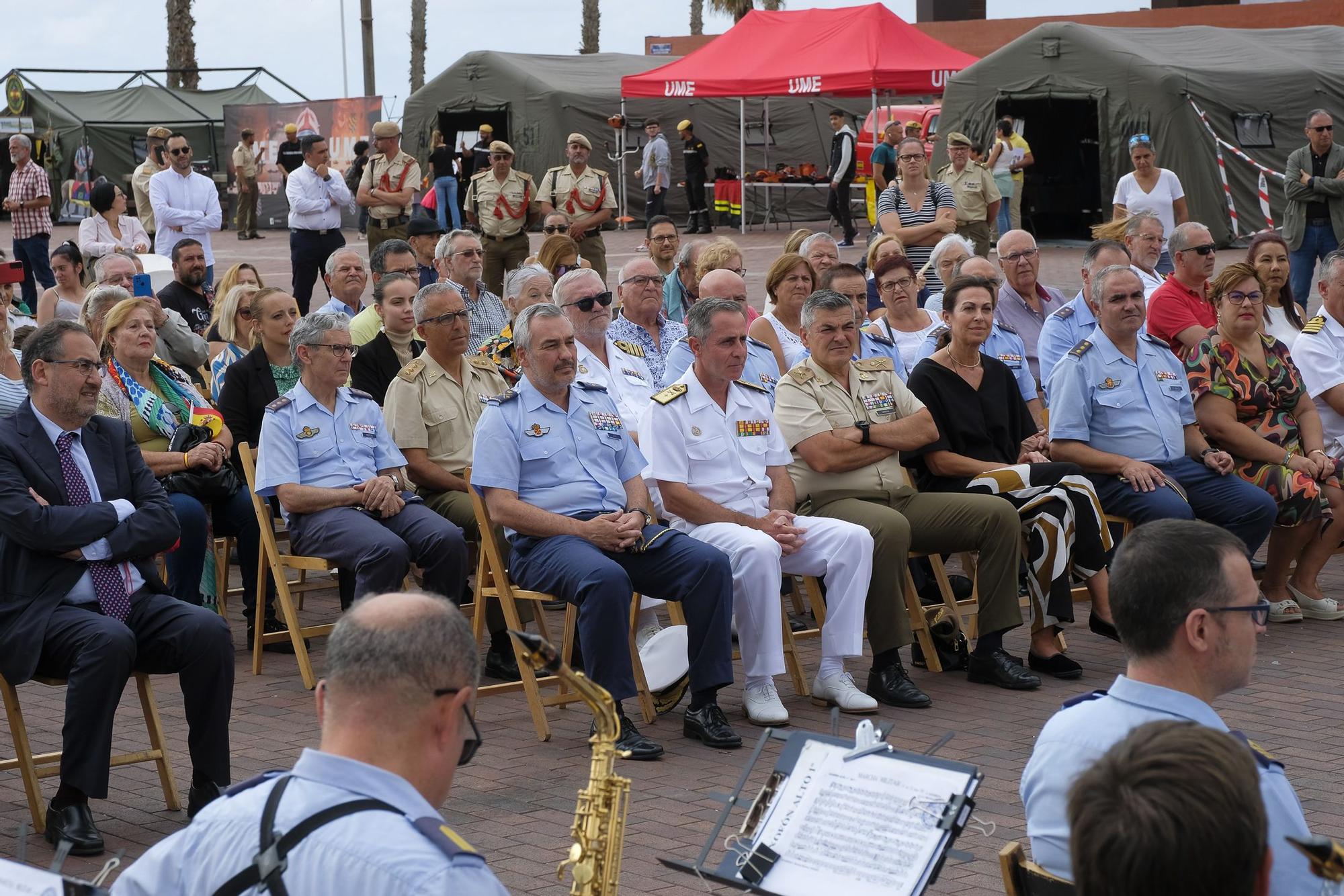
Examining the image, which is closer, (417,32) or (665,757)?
(665,757)

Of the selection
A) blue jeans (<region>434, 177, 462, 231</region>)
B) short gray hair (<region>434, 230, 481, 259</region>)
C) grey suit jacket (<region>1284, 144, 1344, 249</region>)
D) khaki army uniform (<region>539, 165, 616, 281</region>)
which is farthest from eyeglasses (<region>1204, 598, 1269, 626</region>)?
blue jeans (<region>434, 177, 462, 231</region>)

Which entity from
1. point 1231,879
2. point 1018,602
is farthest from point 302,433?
point 1231,879

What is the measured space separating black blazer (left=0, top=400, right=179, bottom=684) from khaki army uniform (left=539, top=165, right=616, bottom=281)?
985 centimetres

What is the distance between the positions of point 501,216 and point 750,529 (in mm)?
8499

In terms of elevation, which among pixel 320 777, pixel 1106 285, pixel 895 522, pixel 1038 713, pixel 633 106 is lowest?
pixel 1038 713

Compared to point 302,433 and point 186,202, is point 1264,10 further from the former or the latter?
point 302,433

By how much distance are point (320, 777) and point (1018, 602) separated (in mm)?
4622

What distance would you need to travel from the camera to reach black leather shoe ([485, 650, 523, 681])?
21.5ft

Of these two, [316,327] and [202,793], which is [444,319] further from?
[202,793]

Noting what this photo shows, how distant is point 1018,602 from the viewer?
6.41 metres

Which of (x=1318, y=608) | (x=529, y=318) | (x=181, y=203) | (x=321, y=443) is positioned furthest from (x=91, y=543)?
(x=181, y=203)

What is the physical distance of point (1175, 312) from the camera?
8.55 m

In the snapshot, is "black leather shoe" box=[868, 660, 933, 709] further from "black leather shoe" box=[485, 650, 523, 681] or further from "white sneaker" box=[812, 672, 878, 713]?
"black leather shoe" box=[485, 650, 523, 681]

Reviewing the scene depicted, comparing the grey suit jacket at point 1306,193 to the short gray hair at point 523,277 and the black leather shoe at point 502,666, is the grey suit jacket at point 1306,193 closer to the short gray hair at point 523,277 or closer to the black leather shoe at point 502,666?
the short gray hair at point 523,277
